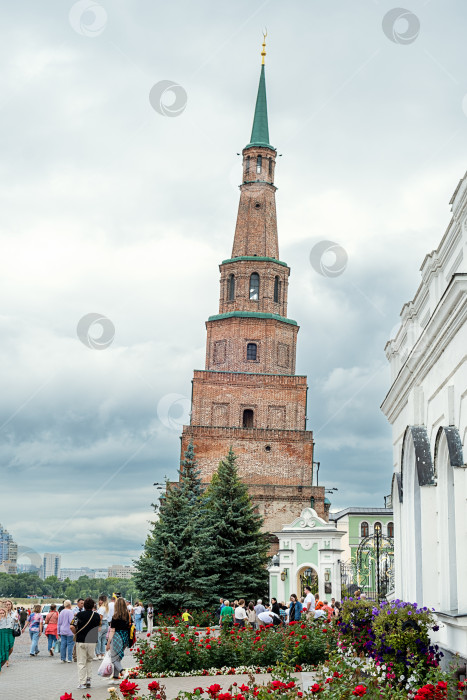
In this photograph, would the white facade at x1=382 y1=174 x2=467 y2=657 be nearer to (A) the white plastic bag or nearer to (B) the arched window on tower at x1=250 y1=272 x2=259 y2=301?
(A) the white plastic bag

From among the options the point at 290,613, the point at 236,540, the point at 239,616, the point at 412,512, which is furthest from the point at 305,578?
the point at 412,512

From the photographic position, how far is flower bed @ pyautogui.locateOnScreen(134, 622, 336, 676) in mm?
13078

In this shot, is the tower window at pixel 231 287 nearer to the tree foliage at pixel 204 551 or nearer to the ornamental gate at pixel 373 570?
the tree foliage at pixel 204 551

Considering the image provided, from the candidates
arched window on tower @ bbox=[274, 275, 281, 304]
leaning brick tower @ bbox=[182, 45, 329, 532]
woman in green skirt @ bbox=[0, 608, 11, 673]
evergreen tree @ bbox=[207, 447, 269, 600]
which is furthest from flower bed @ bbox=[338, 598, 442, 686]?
arched window on tower @ bbox=[274, 275, 281, 304]

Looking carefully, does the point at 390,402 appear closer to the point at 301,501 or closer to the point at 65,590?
the point at 301,501

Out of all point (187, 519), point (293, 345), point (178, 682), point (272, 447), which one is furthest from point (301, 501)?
point (178, 682)

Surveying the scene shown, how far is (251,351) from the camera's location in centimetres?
5103

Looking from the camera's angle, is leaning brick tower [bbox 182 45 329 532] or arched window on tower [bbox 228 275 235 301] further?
arched window on tower [bbox 228 275 235 301]

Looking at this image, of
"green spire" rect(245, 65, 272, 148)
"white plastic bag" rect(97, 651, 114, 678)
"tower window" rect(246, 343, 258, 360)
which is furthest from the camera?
"green spire" rect(245, 65, 272, 148)

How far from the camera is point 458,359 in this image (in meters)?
10.2

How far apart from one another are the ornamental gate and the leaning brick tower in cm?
1498

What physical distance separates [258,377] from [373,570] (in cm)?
2375

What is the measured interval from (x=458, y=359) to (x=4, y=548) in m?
33.7

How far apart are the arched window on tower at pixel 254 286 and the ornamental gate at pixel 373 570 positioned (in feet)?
76.5
